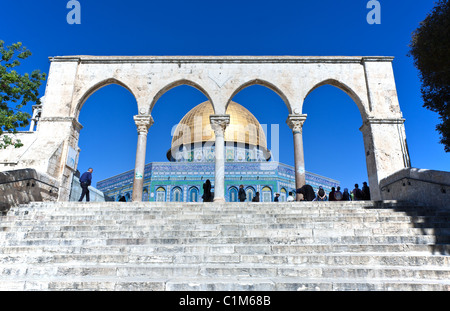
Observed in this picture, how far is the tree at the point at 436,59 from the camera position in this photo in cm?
760

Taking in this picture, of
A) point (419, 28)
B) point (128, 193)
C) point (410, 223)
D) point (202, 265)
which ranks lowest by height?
point (202, 265)

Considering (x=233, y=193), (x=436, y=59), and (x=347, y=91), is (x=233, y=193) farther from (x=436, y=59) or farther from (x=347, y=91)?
(x=436, y=59)

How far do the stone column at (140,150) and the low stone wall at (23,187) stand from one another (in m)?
2.26

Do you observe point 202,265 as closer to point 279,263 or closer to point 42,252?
point 279,263

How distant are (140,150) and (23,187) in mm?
3300

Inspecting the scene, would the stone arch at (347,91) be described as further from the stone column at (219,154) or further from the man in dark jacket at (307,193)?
the man in dark jacket at (307,193)

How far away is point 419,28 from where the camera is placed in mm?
8805

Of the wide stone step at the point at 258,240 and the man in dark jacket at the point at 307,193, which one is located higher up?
the man in dark jacket at the point at 307,193

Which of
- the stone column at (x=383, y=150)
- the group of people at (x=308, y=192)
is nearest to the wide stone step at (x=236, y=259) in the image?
the group of people at (x=308, y=192)

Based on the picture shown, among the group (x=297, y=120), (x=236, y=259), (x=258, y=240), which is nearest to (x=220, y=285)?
(x=236, y=259)

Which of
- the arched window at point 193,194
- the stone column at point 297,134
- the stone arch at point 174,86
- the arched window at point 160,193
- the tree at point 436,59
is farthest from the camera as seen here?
the arched window at point 160,193
